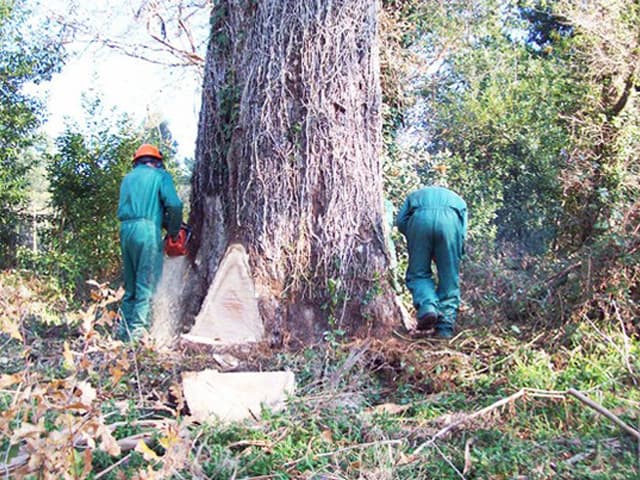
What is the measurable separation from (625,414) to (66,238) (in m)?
8.33

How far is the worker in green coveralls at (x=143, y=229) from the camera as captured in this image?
6.35 m

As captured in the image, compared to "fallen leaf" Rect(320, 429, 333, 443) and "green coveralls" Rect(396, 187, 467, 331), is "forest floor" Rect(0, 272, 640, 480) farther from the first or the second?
"green coveralls" Rect(396, 187, 467, 331)

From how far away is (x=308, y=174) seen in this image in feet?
18.9

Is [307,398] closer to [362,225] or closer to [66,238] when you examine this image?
[362,225]

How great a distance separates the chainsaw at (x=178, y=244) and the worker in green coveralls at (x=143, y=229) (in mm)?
54

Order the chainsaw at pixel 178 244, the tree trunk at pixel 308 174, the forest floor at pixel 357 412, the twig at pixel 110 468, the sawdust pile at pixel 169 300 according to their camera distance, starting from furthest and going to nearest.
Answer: the chainsaw at pixel 178 244
the sawdust pile at pixel 169 300
the tree trunk at pixel 308 174
the twig at pixel 110 468
the forest floor at pixel 357 412

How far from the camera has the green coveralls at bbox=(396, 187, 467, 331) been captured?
596 cm

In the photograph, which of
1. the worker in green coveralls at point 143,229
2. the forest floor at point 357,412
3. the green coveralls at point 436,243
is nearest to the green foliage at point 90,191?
the worker in green coveralls at point 143,229

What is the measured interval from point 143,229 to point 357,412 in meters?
3.34

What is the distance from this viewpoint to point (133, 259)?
21.2 ft

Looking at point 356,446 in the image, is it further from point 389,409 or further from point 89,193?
point 89,193

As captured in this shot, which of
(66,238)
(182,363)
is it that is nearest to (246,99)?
(182,363)

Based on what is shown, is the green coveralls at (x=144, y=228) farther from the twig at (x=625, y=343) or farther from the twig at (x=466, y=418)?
the twig at (x=625, y=343)

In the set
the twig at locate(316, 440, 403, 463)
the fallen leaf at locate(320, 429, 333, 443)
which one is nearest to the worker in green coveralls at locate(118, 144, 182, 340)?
the fallen leaf at locate(320, 429, 333, 443)
